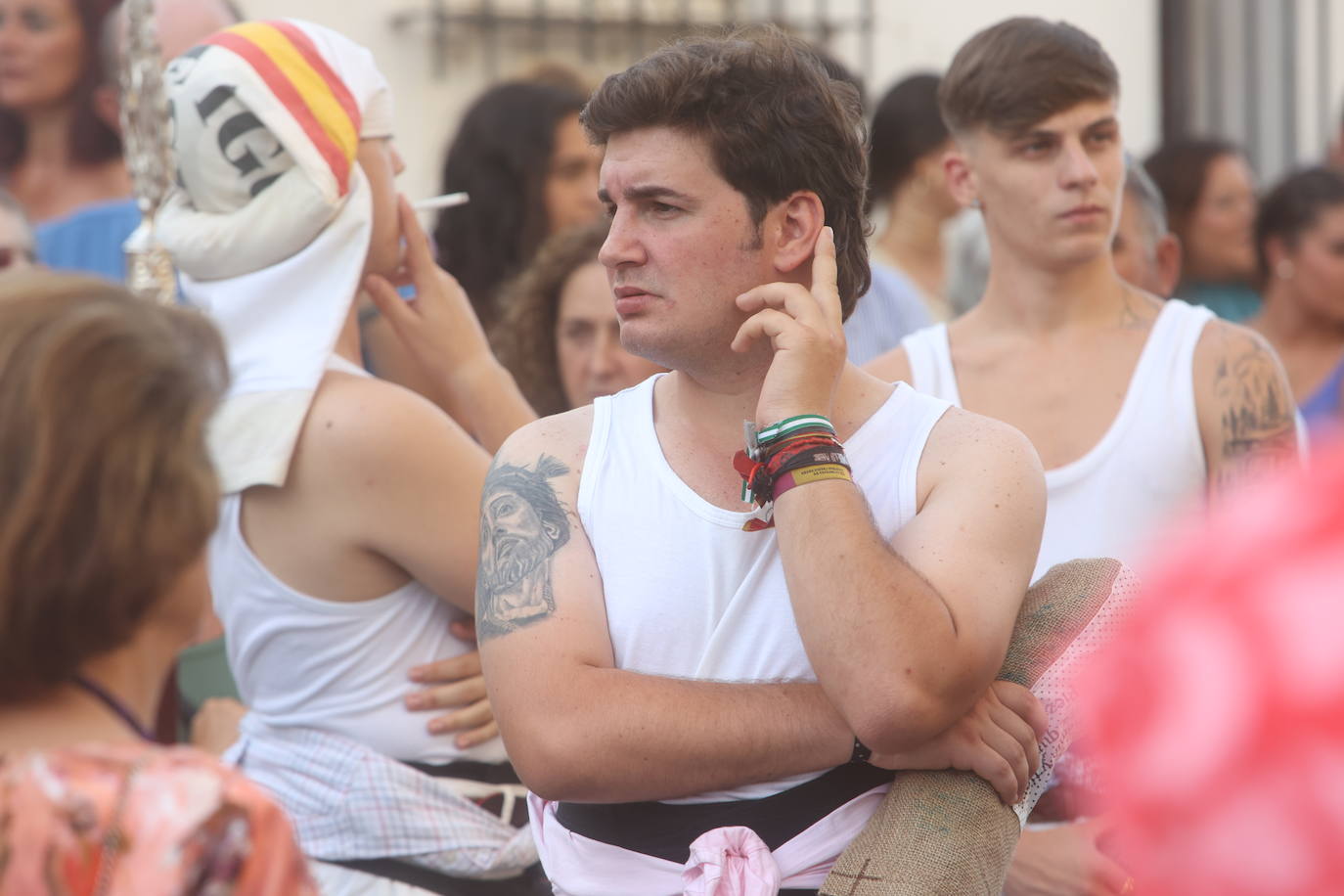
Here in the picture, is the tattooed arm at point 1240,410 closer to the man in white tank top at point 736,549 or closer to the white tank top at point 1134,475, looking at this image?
the white tank top at point 1134,475

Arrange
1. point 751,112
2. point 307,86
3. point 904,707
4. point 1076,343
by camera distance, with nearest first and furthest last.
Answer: point 904,707, point 751,112, point 307,86, point 1076,343

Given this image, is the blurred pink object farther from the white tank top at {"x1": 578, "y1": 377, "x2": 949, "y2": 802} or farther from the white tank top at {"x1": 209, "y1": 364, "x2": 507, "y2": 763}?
the white tank top at {"x1": 209, "y1": 364, "x2": 507, "y2": 763}

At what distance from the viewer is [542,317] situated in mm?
4461

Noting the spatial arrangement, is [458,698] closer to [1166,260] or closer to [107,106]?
[1166,260]

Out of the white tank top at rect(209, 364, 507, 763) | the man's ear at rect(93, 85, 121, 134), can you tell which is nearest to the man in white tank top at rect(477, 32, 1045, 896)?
the white tank top at rect(209, 364, 507, 763)

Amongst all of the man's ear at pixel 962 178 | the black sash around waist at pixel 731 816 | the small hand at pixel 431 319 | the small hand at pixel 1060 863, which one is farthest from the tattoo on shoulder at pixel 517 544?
the man's ear at pixel 962 178

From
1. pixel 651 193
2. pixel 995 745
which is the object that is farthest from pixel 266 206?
pixel 995 745

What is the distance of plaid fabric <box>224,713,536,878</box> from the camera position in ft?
8.85

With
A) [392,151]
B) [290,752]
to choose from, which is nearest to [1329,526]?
[290,752]

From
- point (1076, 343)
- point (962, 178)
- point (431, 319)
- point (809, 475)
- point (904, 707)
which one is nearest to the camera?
point (904, 707)

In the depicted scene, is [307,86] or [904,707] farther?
[307,86]

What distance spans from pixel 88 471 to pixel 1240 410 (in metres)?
2.43

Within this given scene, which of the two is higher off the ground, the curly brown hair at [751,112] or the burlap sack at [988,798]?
the curly brown hair at [751,112]

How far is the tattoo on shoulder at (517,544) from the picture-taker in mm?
2395
